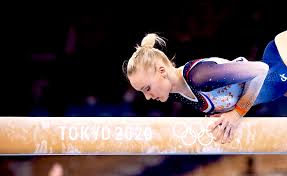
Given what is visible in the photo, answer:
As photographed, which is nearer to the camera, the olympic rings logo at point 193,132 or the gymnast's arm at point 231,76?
the gymnast's arm at point 231,76

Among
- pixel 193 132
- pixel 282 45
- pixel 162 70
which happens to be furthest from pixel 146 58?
pixel 282 45

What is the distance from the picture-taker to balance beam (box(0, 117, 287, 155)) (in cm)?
216

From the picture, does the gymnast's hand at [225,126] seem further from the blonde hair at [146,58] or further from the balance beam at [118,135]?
the blonde hair at [146,58]

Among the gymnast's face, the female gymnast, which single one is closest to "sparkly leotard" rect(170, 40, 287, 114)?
the female gymnast

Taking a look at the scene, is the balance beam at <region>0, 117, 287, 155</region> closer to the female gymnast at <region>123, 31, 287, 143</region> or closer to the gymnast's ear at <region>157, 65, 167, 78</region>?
the female gymnast at <region>123, 31, 287, 143</region>

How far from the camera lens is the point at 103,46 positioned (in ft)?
9.66

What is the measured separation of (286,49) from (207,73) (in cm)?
64

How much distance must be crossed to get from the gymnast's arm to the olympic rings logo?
0.71ft

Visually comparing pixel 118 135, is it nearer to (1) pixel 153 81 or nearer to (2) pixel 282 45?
(1) pixel 153 81

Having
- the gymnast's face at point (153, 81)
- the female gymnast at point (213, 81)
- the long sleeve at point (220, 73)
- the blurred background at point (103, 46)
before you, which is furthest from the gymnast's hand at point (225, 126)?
the blurred background at point (103, 46)

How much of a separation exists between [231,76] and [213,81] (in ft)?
0.31

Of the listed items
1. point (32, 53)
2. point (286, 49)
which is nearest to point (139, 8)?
point (32, 53)

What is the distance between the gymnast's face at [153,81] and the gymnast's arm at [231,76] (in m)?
0.15

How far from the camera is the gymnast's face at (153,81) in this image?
2.11 meters
